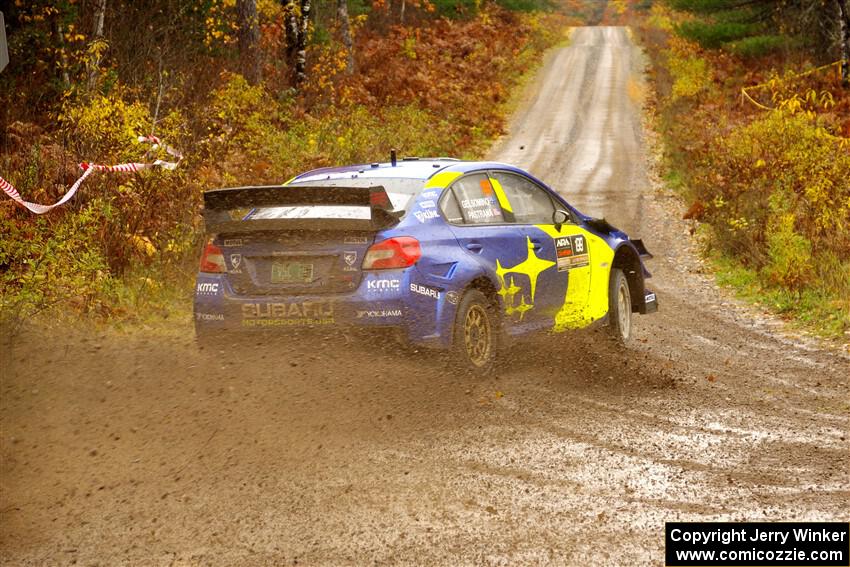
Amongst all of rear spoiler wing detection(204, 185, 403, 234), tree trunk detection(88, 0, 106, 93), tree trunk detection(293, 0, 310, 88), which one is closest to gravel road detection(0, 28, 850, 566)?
rear spoiler wing detection(204, 185, 403, 234)

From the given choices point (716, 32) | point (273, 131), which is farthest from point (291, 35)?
point (716, 32)

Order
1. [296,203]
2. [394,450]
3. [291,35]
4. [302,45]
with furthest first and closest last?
[291,35] → [302,45] → [296,203] → [394,450]

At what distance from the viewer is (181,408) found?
274 inches

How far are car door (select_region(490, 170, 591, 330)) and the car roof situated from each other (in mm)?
275

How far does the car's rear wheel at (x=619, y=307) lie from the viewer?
9586 mm

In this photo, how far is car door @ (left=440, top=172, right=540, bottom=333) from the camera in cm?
793

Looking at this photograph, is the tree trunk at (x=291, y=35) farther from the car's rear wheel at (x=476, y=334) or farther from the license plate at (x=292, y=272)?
the license plate at (x=292, y=272)

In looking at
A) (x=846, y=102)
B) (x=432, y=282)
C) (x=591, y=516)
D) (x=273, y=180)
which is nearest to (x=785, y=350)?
(x=432, y=282)

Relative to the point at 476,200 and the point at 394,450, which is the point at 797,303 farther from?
the point at 394,450

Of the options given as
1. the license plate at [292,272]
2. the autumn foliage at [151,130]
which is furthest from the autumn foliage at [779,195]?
the autumn foliage at [151,130]

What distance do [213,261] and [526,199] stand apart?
2.77 meters

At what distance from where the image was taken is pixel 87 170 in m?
11.7

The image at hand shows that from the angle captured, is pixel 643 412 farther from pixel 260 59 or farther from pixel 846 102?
pixel 846 102

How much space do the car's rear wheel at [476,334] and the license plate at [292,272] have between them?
1.07m
